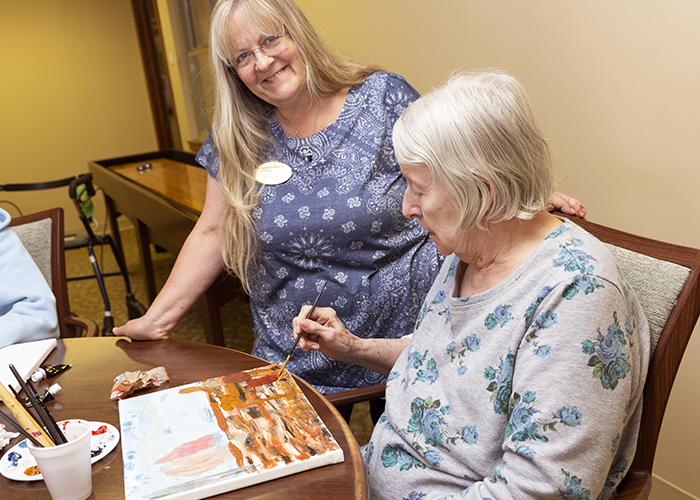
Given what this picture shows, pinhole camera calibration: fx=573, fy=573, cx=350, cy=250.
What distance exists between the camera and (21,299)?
1.43 m

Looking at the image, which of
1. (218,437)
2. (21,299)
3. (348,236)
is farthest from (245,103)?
(218,437)

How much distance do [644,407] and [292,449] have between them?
0.54 m

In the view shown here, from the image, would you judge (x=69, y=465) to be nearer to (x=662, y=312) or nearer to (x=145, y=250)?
(x=662, y=312)

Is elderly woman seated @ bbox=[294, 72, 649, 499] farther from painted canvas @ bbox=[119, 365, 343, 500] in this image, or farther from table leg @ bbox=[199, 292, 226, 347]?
table leg @ bbox=[199, 292, 226, 347]

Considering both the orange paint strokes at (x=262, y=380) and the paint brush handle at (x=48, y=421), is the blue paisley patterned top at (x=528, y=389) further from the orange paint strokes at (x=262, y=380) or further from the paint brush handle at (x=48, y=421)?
the paint brush handle at (x=48, y=421)

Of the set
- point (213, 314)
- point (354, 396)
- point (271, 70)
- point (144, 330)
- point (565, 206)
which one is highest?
point (271, 70)

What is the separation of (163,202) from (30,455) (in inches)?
82.1

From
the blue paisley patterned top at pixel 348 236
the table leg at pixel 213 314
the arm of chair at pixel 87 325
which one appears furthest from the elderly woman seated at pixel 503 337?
the table leg at pixel 213 314

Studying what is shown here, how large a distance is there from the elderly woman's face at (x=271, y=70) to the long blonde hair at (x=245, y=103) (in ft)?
0.05

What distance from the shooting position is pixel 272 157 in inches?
A: 60.9

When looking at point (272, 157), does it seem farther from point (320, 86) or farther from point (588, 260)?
point (588, 260)

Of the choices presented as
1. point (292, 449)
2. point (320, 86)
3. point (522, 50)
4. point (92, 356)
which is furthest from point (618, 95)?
point (92, 356)

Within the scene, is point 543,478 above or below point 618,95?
below

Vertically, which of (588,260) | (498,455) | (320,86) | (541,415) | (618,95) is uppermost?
(320,86)
